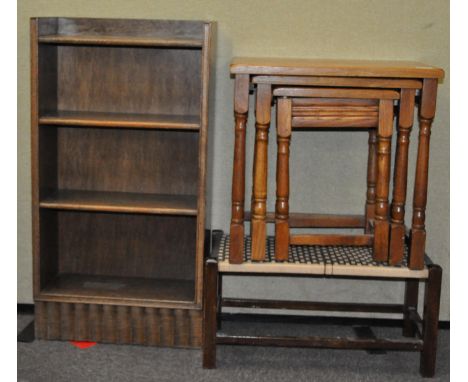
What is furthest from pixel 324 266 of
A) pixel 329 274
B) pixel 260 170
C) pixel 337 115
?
pixel 337 115

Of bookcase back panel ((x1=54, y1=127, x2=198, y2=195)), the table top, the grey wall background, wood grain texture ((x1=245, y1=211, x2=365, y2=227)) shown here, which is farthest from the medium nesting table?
bookcase back panel ((x1=54, y1=127, x2=198, y2=195))

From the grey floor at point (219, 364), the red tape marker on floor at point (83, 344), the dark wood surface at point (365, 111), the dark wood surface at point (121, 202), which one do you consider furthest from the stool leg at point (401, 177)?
the red tape marker on floor at point (83, 344)

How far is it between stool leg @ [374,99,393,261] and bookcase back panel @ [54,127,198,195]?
858mm

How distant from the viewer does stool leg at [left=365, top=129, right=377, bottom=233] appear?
112 inches

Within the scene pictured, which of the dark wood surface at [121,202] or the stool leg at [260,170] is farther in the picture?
the dark wood surface at [121,202]

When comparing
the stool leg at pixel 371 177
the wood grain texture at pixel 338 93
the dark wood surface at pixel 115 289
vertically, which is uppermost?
the wood grain texture at pixel 338 93

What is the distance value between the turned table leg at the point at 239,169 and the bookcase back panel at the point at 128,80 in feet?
1.65

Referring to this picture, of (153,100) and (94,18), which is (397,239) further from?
(94,18)

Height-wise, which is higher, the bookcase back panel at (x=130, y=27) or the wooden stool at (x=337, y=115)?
the bookcase back panel at (x=130, y=27)

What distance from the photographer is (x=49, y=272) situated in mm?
2982

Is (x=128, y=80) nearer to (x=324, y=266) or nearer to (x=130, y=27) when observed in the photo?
(x=130, y=27)

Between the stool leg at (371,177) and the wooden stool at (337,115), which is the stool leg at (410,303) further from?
the wooden stool at (337,115)

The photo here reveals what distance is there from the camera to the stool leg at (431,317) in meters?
2.55

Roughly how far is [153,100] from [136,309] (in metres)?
0.89
